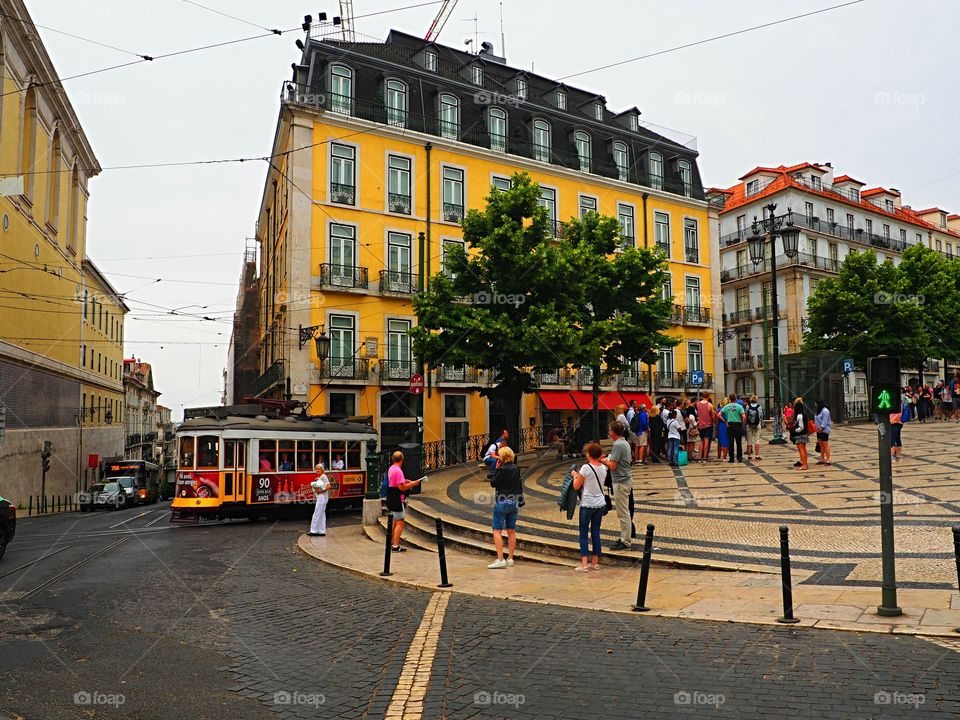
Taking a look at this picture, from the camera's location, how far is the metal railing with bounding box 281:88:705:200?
2980 cm

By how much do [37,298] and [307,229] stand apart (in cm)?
1244

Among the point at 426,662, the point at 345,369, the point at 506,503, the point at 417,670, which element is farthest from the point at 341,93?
the point at 417,670

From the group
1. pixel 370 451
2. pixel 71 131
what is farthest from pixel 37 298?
pixel 370 451

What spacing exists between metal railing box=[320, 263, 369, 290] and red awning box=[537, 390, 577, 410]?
9.85m

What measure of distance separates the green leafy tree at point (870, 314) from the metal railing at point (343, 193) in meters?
25.8

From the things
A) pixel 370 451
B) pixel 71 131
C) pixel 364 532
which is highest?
pixel 71 131

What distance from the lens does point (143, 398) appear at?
9738 centimetres

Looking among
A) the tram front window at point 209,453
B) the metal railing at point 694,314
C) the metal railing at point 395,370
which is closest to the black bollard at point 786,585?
the tram front window at point 209,453

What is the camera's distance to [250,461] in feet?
58.4

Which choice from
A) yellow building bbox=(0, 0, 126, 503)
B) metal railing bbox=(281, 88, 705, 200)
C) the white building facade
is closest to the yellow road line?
yellow building bbox=(0, 0, 126, 503)

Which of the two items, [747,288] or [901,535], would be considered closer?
[901,535]

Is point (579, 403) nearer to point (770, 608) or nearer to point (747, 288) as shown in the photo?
point (747, 288)

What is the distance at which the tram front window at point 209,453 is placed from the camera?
1741 centimetres

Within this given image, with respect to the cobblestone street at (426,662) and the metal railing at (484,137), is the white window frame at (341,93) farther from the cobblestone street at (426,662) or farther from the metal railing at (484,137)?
the cobblestone street at (426,662)
